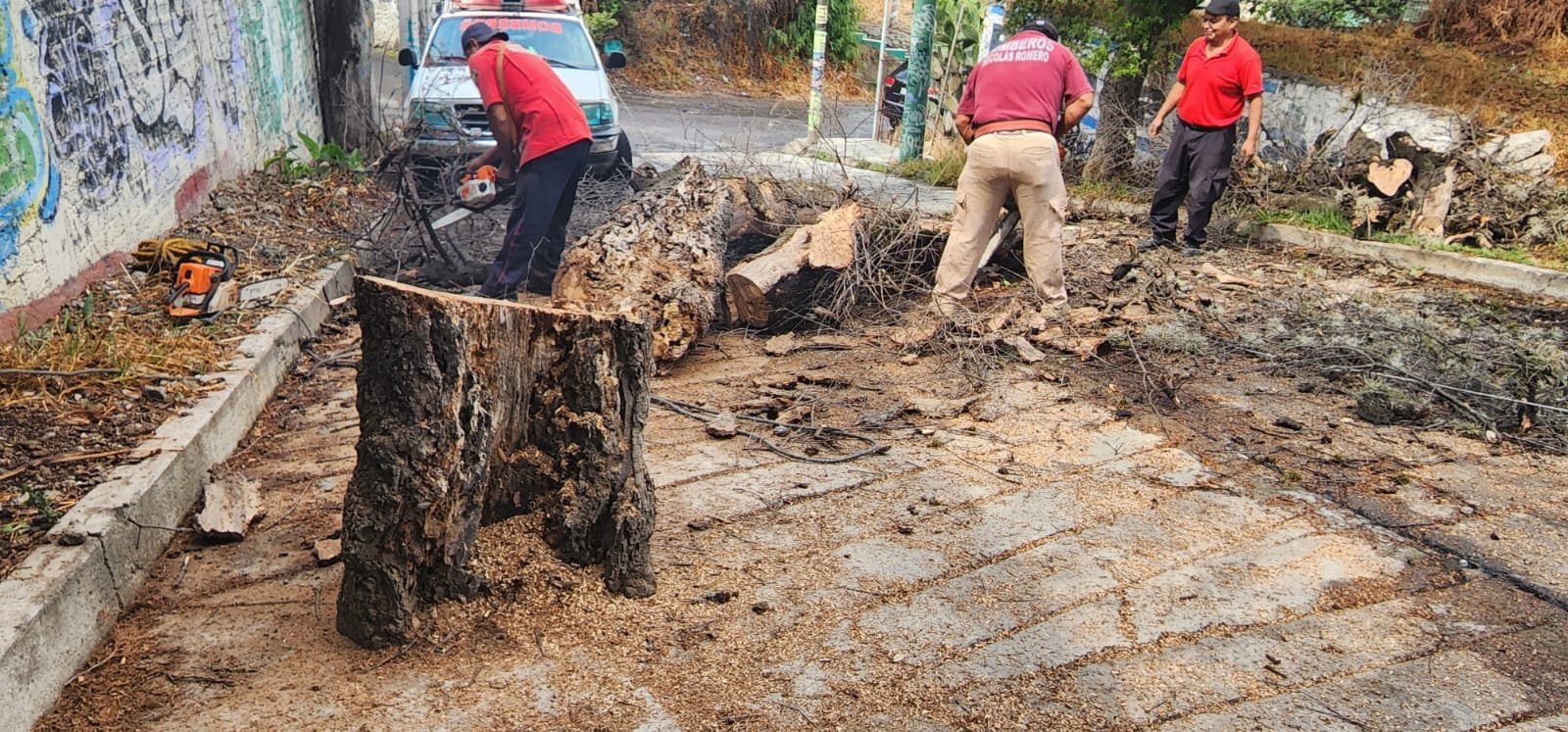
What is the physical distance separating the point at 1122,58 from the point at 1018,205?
549cm

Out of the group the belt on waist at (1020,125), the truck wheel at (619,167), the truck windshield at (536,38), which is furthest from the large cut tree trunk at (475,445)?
the truck windshield at (536,38)

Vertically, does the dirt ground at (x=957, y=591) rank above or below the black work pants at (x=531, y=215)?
below

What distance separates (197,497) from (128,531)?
25.3 inches

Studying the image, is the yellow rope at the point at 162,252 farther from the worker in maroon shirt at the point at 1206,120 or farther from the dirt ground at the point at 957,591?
the worker in maroon shirt at the point at 1206,120

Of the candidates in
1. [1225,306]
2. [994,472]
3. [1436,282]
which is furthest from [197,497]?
Answer: [1436,282]

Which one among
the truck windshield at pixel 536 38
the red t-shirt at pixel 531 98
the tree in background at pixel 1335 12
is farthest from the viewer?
the tree in background at pixel 1335 12

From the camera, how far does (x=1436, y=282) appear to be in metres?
7.34

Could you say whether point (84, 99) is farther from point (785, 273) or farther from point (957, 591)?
point (957, 591)

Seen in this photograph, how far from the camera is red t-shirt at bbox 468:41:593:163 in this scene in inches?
249

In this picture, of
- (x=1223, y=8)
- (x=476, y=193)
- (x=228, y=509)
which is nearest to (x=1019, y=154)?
(x=1223, y=8)

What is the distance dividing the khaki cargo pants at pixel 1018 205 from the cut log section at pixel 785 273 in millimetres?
609

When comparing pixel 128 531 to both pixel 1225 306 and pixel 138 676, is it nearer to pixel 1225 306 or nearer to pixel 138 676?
pixel 138 676

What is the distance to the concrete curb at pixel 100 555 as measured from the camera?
2.58 m

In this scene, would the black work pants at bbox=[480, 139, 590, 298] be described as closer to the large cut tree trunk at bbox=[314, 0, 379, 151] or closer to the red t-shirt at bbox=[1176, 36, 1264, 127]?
the red t-shirt at bbox=[1176, 36, 1264, 127]
